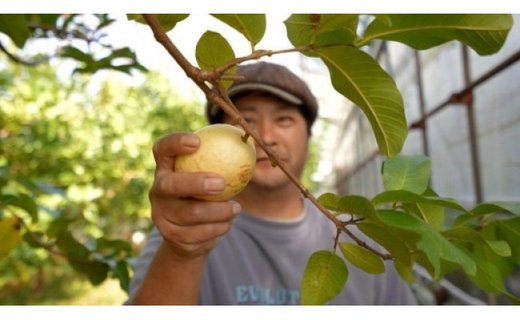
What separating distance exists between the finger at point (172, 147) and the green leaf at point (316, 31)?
0.15m

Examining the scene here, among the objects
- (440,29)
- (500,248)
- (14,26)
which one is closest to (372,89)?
(440,29)

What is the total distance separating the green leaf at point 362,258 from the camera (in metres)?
0.56

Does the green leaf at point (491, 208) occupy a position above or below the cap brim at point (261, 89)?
below

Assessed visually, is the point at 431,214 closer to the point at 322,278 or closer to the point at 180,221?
the point at 322,278

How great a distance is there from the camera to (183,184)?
1.98ft

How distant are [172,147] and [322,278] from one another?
0.21m

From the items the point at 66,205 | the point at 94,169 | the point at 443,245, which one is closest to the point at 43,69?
the point at 94,169

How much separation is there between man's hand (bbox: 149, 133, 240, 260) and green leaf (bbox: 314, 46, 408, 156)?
158 millimetres

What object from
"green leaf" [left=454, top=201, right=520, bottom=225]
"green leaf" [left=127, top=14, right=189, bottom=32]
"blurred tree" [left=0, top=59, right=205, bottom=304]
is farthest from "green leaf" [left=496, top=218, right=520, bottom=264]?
"blurred tree" [left=0, top=59, right=205, bottom=304]

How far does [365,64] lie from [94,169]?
13.4ft

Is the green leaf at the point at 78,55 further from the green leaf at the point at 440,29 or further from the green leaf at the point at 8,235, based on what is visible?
the green leaf at the point at 440,29

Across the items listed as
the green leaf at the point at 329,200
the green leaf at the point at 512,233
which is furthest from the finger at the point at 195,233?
the green leaf at the point at 512,233

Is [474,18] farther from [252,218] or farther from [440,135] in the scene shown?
[440,135]

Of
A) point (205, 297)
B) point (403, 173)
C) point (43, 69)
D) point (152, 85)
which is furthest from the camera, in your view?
point (152, 85)
